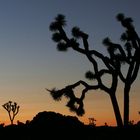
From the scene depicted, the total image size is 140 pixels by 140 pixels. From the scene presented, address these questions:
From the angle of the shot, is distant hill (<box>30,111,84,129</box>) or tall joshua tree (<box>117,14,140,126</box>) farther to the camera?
tall joshua tree (<box>117,14,140,126</box>)

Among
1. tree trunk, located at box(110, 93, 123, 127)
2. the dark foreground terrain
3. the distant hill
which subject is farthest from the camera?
tree trunk, located at box(110, 93, 123, 127)

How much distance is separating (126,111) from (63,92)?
282 centimetres

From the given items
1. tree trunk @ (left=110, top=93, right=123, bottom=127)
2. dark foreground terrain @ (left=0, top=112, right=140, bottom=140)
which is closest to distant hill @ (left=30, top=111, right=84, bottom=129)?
dark foreground terrain @ (left=0, top=112, right=140, bottom=140)

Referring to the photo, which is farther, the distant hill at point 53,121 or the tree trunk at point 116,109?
the tree trunk at point 116,109

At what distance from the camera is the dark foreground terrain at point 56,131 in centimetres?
1089

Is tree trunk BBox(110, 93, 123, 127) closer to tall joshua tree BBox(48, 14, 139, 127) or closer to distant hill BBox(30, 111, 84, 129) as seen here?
tall joshua tree BBox(48, 14, 139, 127)

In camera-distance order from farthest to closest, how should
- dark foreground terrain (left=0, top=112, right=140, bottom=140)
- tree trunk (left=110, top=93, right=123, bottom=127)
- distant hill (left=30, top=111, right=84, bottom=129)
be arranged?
tree trunk (left=110, top=93, right=123, bottom=127)
distant hill (left=30, top=111, right=84, bottom=129)
dark foreground terrain (left=0, top=112, right=140, bottom=140)

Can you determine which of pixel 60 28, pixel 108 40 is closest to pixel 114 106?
pixel 108 40

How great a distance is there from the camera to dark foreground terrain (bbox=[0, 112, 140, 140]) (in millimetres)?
10891

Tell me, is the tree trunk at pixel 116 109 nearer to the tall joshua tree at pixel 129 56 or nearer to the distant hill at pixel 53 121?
the tall joshua tree at pixel 129 56

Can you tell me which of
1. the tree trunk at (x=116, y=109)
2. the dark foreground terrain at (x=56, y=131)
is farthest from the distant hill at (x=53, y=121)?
the tree trunk at (x=116, y=109)

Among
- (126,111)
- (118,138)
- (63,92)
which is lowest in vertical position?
(118,138)

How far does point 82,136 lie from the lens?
1112 cm

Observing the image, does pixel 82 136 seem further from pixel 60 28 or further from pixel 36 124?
pixel 60 28
